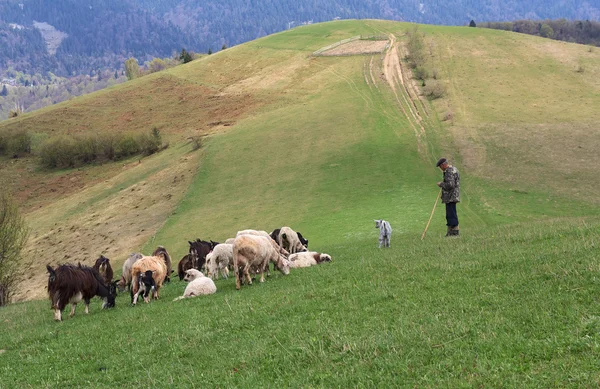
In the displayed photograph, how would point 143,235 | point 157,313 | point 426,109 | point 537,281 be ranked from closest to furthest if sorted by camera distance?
point 537,281, point 157,313, point 143,235, point 426,109

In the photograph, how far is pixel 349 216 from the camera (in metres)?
35.4

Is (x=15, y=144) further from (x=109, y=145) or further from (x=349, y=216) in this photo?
(x=349, y=216)

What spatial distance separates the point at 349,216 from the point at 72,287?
2291cm

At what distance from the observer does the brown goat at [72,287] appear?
48.8 ft

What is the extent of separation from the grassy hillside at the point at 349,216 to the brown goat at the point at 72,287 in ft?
1.91

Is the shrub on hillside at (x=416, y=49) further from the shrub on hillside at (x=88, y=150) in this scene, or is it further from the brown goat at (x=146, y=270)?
the brown goat at (x=146, y=270)

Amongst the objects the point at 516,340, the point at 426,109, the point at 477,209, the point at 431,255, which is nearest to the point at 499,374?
the point at 516,340

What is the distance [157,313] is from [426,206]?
24734 mm

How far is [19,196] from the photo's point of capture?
6347cm

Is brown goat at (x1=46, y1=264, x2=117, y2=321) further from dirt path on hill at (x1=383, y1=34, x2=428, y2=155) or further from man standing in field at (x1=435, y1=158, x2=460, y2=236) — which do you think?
dirt path on hill at (x1=383, y1=34, x2=428, y2=155)

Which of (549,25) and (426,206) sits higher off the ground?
(549,25)

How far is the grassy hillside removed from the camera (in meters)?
7.95

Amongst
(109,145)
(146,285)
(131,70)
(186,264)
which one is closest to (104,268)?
(186,264)

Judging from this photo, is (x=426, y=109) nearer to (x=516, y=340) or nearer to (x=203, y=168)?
(x=203, y=168)
